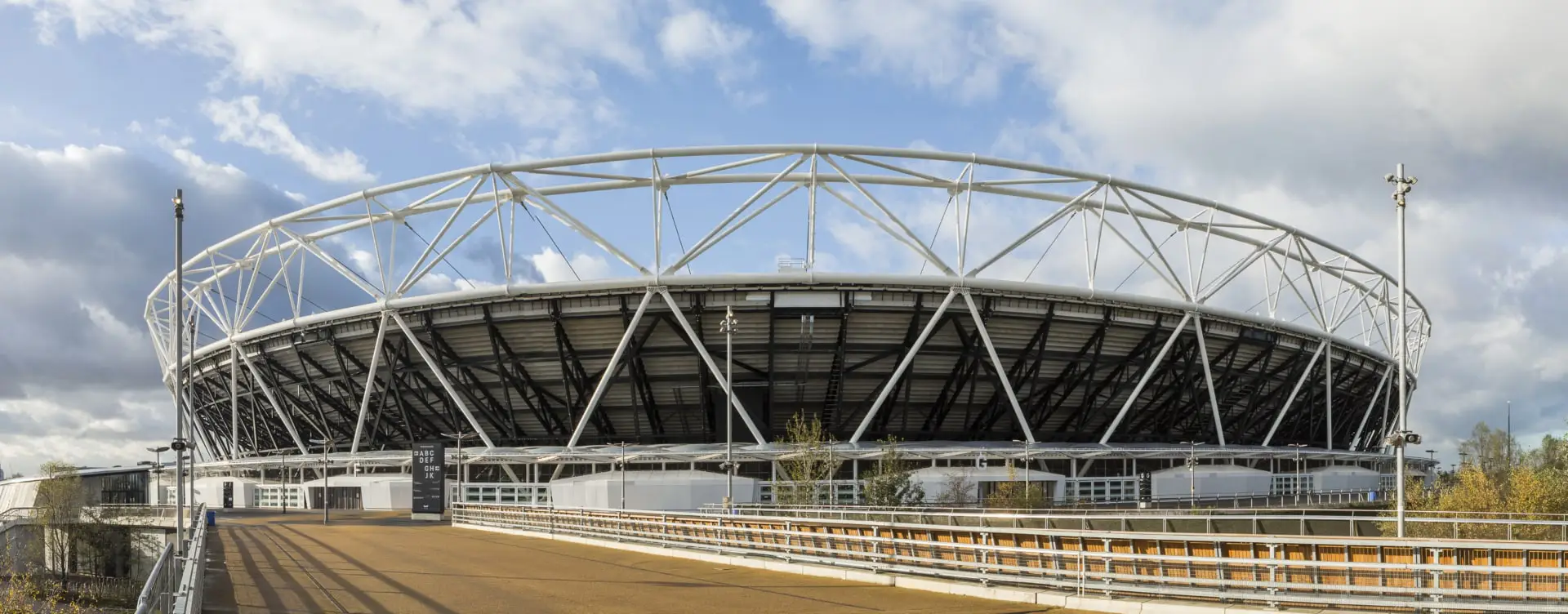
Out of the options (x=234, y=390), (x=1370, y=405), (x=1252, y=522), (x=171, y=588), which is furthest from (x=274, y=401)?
(x=1370, y=405)

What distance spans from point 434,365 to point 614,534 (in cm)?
2938

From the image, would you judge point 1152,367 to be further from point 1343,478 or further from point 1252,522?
point 1252,522

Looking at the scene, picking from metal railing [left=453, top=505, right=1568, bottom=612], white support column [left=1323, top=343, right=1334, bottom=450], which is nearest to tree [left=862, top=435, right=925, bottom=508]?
metal railing [left=453, top=505, right=1568, bottom=612]

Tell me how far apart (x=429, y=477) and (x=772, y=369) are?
19970 millimetres

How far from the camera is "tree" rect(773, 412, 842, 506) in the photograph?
52.3 m

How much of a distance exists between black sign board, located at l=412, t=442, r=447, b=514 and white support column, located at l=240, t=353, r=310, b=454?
25.5 meters

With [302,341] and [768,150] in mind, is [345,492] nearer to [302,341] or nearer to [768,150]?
[302,341]

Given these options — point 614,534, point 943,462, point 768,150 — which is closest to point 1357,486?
point 943,462

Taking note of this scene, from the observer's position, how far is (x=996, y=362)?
197ft

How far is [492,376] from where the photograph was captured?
64250 mm

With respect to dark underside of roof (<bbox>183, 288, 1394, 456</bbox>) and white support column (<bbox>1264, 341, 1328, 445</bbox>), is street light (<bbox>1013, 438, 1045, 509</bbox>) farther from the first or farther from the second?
white support column (<bbox>1264, 341, 1328, 445</bbox>)

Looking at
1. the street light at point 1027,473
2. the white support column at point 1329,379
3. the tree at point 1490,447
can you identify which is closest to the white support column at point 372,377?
the street light at point 1027,473

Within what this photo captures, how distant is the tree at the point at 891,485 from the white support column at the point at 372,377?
26.8 meters

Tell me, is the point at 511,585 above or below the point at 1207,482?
above
